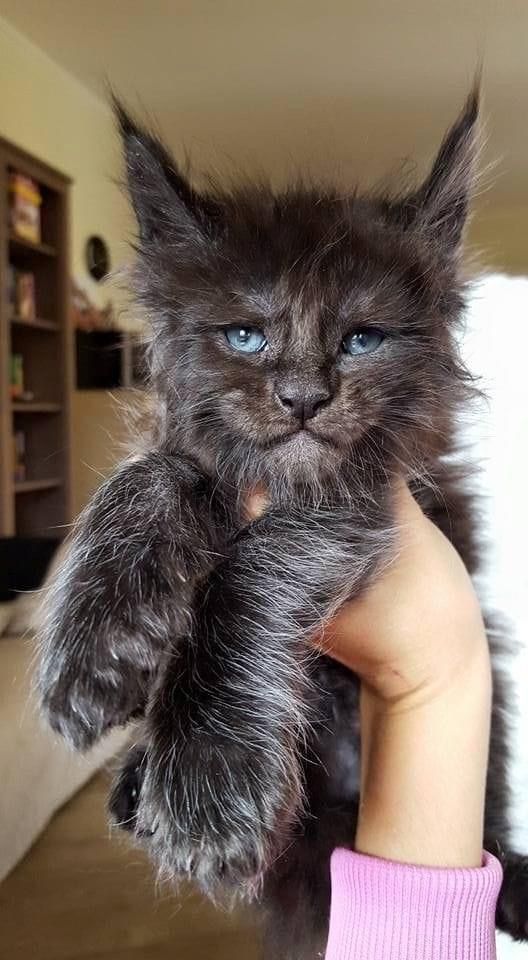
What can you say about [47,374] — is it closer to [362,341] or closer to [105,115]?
[105,115]

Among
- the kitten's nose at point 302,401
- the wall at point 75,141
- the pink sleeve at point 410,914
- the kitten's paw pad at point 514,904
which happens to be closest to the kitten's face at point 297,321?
the kitten's nose at point 302,401

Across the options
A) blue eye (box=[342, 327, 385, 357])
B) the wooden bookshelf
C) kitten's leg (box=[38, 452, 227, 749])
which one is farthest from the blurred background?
blue eye (box=[342, 327, 385, 357])

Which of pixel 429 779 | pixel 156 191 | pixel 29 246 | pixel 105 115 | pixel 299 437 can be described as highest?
pixel 105 115

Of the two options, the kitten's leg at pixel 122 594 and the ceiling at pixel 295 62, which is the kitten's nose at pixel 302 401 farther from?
the ceiling at pixel 295 62

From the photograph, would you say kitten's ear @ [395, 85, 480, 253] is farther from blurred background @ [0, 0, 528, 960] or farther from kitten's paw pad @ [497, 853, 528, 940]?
blurred background @ [0, 0, 528, 960]

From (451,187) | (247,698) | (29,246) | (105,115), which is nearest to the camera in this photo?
(247,698)

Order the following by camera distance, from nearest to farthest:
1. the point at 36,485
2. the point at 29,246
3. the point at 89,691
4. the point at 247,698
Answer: the point at 89,691
the point at 247,698
the point at 29,246
the point at 36,485

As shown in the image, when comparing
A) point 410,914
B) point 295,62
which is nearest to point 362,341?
point 410,914
